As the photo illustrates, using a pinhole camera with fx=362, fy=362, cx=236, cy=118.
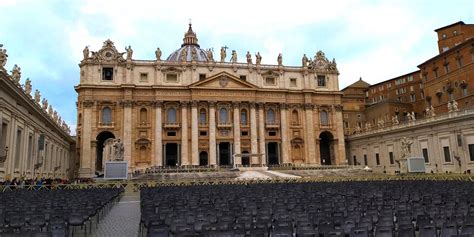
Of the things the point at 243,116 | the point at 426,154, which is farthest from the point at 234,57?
the point at 426,154

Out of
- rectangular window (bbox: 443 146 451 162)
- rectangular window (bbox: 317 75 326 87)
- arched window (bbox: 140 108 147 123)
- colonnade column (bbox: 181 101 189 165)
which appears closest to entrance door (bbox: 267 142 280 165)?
rectangular window (bbox: 317 75 326 87)

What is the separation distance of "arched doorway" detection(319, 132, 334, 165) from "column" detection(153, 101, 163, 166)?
3100cm

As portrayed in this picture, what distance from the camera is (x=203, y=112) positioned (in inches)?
2527

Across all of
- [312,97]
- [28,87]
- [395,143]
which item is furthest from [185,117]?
[395,143]

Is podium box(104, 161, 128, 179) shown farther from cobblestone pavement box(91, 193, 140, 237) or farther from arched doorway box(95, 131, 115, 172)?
arched doorway box(95, 131, 115, 172)

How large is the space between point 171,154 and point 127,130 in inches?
349

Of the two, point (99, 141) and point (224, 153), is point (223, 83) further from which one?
point (99, 141)

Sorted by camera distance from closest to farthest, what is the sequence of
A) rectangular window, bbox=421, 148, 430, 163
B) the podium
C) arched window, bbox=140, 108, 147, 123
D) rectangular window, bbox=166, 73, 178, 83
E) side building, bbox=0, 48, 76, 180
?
side building, bbox=0, 48, 76, 180, the podium, rectangular window, bbox=421, 148, 430, 163, arched window, bbox=140, 108, 147, 123, rectangular window, bbox=166, 73, 178, 83

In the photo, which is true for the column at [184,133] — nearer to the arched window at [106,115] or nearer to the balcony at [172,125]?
the balcony at [172,125]

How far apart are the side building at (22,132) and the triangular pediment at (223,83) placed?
959 inches

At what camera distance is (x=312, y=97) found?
228ft

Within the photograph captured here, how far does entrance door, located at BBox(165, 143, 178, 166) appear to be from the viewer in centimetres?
6341

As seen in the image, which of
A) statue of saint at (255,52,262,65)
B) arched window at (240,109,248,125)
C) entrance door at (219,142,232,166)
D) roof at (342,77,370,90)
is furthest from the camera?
roof at (342,77,370,90)

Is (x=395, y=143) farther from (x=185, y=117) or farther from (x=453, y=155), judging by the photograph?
(x=185, y=117)
